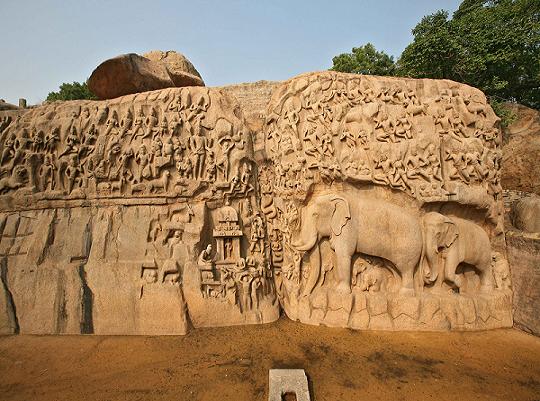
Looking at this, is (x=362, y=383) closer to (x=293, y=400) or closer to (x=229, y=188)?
(x=293, y=400)

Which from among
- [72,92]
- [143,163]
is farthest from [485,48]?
[72,92]

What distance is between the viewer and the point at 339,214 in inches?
237

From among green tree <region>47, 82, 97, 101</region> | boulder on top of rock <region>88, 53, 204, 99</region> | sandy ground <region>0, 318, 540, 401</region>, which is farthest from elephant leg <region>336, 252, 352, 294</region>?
green tree <region>47, 82, 97, 101</region>

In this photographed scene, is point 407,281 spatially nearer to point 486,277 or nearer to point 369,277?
point 369,277

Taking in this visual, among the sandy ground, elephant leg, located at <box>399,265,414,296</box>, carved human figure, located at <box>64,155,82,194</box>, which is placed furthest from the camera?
carved human figure, located at <box>64,155,82,194</box>

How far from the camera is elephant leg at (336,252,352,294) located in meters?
5.88

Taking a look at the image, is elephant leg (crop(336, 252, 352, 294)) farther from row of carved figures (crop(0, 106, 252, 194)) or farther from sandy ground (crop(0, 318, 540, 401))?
row of carved figures (crop(0, 106, 252, 194))

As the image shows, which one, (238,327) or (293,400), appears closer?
(293,400)

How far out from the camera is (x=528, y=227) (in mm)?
6352

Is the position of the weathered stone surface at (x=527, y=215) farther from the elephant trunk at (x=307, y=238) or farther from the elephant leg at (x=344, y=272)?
the elephant trunk at (x=307, y=238)

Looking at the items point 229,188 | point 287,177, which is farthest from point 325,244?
point 229,188

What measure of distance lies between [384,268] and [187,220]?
169 inches

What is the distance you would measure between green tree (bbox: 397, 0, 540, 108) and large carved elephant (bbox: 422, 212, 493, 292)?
1029 cm

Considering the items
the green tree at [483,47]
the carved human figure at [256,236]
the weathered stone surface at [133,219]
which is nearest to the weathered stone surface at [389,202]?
the carved human figure at [256,236]
